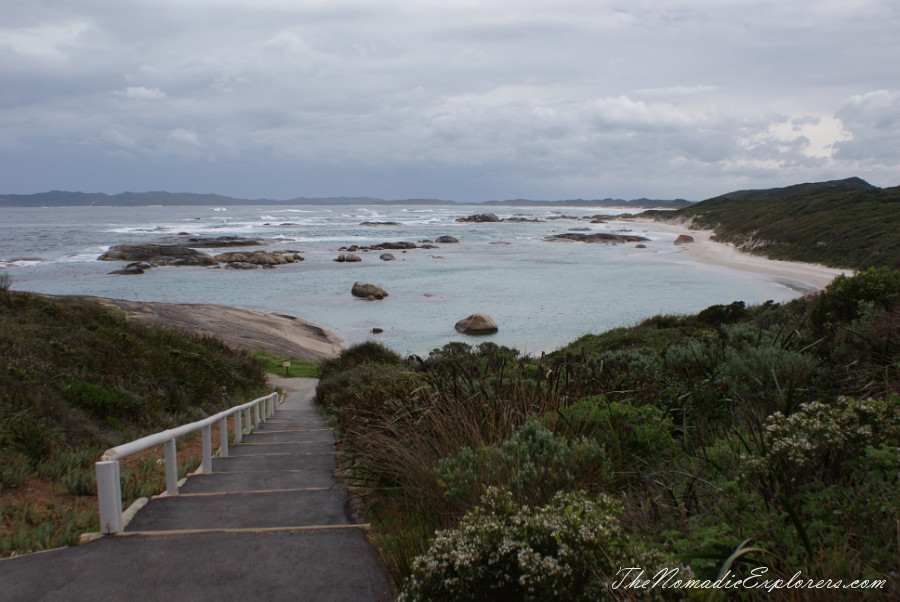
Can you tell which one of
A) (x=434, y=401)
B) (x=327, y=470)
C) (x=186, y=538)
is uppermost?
(x=434, y=401)

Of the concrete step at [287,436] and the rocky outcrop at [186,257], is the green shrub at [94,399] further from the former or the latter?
the rocky outcrop at [186,257]

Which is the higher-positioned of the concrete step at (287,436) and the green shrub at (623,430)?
the green shrub at (623,430)

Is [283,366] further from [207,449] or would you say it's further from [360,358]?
[207,449]

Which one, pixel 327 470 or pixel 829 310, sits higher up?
pixel 829 310

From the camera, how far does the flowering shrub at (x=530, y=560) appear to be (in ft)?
8.78

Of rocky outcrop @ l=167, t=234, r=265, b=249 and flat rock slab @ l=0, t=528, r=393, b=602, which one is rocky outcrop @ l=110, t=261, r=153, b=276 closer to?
rocky outcrop @ l=167, t=234, r=265, b=249

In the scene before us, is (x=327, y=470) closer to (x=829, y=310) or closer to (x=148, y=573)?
(x=148, y=573)

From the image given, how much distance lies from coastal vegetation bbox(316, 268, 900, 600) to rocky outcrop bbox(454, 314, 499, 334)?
22.6 metres

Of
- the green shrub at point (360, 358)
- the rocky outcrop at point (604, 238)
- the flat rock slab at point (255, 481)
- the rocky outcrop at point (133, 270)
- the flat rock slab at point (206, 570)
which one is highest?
the rocky outcrop at point (604, 238)

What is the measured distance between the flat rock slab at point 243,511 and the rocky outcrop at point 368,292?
35.0 meters

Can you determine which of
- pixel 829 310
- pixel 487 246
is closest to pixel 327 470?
pixel 829 310

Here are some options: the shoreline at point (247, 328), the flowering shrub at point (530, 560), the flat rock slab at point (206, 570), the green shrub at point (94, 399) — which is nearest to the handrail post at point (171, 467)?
the flat rock slab at point (206, 570)

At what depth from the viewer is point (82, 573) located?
367cm

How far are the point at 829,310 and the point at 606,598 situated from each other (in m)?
8.77
